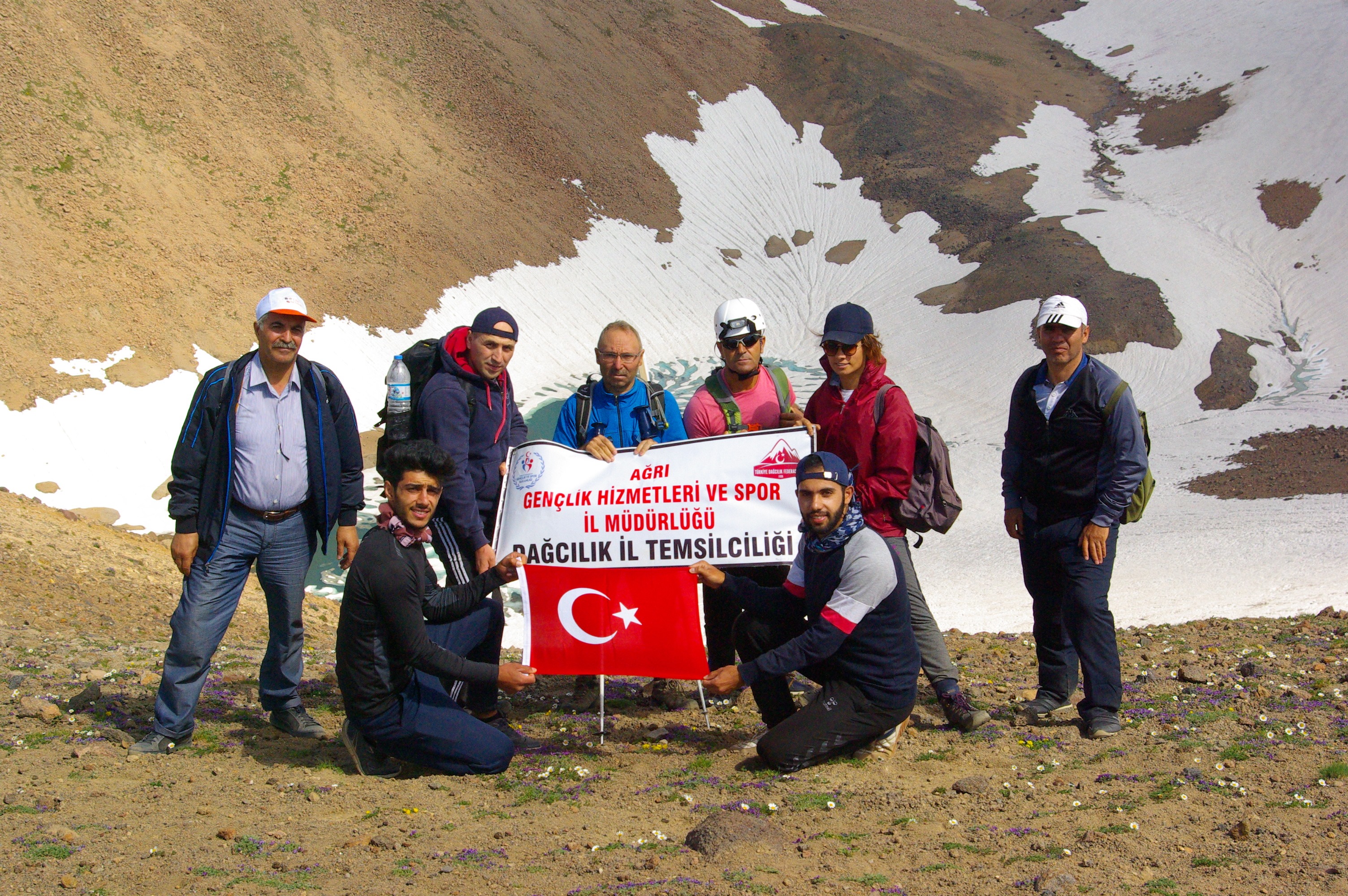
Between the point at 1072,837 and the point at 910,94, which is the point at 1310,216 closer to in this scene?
the point at 910,94

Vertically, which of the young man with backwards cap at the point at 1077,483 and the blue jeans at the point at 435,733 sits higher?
the young man with backwards cap at the point at 1077,483

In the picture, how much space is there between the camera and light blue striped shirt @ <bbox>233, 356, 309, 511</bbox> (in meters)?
5.52

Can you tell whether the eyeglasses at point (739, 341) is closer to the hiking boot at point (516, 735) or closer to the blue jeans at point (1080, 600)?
the blue jeans at point (1080, 600)

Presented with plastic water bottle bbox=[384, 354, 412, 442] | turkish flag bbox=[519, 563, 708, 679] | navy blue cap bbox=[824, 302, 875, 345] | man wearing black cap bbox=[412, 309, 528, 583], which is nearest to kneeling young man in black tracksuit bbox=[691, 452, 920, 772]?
turkish flag bbox=[519, 563, 708, 679]

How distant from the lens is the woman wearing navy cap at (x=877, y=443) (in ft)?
18.8

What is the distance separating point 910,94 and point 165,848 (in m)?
44.5

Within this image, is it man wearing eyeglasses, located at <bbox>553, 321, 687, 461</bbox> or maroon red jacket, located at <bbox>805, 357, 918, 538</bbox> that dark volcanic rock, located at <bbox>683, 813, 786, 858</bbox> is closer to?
maroon red jacket, located at <bbox>805, 357, 918, 538</bbox>

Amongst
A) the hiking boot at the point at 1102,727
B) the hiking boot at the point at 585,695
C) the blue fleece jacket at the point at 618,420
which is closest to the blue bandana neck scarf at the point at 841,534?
the blue fleece jacket at the point at 618,420

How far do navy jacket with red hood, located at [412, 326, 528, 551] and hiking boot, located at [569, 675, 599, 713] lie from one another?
1308 millimetres

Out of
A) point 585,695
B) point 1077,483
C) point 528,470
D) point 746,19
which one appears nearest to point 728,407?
point 528,470

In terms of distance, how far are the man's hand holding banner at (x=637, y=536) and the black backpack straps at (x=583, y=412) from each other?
0.18 m

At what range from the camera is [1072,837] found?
168 inches

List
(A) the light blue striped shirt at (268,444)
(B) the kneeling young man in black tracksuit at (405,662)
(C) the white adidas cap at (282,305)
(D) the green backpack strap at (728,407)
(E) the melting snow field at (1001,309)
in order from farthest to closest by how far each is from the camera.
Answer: (E) the melting snow field at (1001,309) < (D) the green backpack strap at (728,407) < (A) the light blue striped shirt at (268,444) < (C) the white adidas cap at (282,305) < (B) the kneeling young man in black tracksuit at (405,662)

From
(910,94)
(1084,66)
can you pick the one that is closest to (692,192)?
(910,94)
